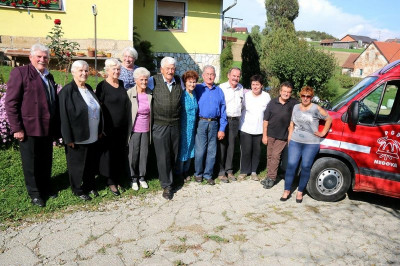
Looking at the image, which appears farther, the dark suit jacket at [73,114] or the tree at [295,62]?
the tree at [295,62]

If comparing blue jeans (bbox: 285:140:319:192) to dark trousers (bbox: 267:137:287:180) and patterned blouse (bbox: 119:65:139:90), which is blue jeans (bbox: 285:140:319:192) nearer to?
dark trousers (bbox: 267:137:287:180)

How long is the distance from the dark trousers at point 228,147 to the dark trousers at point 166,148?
0.95m

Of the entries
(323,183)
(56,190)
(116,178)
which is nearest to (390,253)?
(323,183)

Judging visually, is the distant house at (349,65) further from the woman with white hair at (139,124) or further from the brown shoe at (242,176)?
the woman with white hair at (139,124)

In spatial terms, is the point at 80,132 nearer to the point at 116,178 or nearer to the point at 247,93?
the point at 116,178

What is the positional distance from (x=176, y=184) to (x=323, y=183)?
242 centimetres

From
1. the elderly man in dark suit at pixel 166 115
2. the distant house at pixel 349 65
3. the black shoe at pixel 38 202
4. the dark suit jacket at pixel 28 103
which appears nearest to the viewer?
the dark suit jacket at pixel 28 103

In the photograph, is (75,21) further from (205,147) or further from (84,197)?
(84,197)

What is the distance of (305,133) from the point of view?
4.93 m

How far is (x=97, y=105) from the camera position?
4.56 m

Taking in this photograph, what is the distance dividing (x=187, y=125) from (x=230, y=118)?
0.83 metres

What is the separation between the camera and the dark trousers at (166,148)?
5004 millimetres

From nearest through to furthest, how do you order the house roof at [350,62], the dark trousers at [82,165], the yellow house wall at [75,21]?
the dark trousers at [82,165] → the yellow house wall at [75,21] → the house roof at [350,62]

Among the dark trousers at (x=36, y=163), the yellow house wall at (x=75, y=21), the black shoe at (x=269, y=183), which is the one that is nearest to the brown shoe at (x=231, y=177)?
the black shoe at (x=269, y=183)
